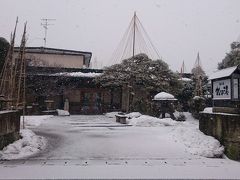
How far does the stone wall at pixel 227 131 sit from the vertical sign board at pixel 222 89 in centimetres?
64

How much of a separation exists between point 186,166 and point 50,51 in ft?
86.1

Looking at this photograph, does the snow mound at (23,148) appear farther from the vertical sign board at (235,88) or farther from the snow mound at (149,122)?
the snow mound at (149,122)

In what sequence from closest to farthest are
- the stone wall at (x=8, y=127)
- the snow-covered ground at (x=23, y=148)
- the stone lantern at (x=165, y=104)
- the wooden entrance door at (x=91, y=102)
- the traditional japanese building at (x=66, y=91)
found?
the snow-covered ground at (x=23, y=148) → the stone wall at (x=8, y=127) → the stone lantern at (x=165, y=104) → the traditional japanese building at (x=66, y=91) → the wooden entrance door at (x=91, y=102)

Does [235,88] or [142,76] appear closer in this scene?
[235,88]

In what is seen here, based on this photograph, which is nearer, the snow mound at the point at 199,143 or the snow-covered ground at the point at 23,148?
the snow-covered ground at the point at 23,148

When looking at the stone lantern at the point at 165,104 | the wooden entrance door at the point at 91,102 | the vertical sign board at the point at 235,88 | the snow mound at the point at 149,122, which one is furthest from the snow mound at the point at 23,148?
the wooden entrance door at the point at 91,102

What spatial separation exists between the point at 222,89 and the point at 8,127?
21.3ft

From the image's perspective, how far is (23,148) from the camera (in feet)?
27.2

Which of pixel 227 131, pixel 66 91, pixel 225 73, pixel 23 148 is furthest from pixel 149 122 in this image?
pixel 66 91

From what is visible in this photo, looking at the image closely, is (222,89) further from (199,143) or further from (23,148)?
(23,148)

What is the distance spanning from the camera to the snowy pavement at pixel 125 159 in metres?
6.08

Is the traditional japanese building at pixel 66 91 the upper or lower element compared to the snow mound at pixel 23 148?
upper

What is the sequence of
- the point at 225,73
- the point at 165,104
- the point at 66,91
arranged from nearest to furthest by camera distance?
the point at 225,73, the point at 165,104, the point at 66,91

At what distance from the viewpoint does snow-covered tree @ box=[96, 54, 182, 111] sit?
73.6ft
